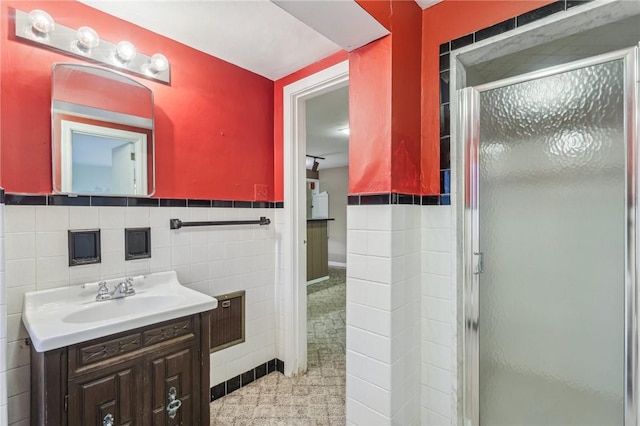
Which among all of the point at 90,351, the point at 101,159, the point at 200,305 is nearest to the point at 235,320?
the point at 200,305

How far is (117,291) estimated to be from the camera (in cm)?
152

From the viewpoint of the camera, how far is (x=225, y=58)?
2.00 metres

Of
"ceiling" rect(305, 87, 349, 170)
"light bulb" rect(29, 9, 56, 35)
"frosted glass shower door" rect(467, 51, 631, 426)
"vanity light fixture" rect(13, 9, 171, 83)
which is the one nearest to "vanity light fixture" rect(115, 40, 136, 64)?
"vanity light fixture" rect(13, 9, 171, 83)

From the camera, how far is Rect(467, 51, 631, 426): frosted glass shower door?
1168 millimetres

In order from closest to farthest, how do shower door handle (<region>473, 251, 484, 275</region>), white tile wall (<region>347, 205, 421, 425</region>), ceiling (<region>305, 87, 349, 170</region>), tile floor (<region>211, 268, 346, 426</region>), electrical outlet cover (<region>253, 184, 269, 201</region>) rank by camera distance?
1. white tile wall (<region>347, 205, 421, 425</region>)
2. shower door handle (<region>473, 251, 484, 275</region>)
3. tile floor (<region>211, 268, 346, 426</region>)
4. electrical outlet cover (<region>253, 184, 269, 201</region>)
5. ceiling (<region>305, 87, 349, 170</region>)

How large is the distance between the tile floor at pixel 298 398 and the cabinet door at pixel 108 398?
27.7 inches

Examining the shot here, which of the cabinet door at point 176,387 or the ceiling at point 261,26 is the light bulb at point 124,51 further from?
the cabinet door at point 176,387

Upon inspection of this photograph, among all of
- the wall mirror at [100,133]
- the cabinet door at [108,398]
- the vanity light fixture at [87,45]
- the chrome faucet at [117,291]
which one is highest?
the vanity light fixture at [87,45]

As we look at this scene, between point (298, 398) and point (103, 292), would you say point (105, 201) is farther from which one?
point (298, 398)

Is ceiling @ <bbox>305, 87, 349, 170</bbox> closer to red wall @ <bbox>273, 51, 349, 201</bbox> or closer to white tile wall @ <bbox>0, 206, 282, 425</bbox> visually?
red wall @ <bbox>273, 51, 349, 201</bbox>

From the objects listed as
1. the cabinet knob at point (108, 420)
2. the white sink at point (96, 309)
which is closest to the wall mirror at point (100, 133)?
the white sink at point (96, 309)

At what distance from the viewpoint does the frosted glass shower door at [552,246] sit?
3.83ft

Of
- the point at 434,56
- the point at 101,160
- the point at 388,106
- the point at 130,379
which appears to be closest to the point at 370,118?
the point at 388,106

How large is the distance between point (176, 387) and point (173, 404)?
7cm
